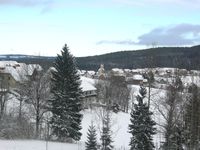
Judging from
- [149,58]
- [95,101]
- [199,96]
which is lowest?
[95,101]

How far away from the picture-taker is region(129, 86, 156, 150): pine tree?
2550cm

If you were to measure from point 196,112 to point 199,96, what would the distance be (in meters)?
4.41

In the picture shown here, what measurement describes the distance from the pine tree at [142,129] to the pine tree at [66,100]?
260 inches

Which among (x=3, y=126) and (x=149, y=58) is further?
(x=149, y=58)

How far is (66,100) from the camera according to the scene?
109 feet

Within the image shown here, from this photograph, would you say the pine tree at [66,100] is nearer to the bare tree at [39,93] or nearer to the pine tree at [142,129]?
the bare tree at [39,93]

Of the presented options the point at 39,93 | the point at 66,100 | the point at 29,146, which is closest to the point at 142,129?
the point at 29,146

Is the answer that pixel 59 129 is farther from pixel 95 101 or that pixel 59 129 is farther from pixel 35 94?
pixel 95 101

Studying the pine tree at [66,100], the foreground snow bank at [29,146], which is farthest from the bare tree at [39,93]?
the foreground snow bank at [29,146]

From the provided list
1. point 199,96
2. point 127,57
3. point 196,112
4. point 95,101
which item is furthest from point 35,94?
point 127,57

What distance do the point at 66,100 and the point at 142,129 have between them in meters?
9.36

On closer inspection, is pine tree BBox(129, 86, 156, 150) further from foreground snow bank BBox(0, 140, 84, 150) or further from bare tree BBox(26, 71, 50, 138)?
bare tree BBox(26, 71, 50, 138)

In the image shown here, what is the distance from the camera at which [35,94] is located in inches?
1458

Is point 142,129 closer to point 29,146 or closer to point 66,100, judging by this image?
point 29,146
